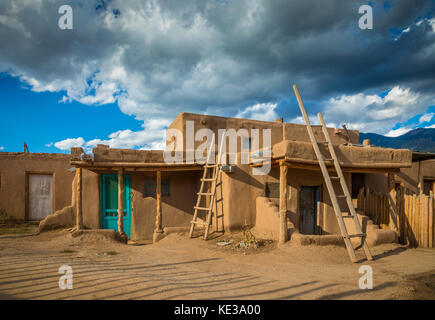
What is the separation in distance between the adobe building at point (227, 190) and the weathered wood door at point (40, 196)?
3367 millimetres

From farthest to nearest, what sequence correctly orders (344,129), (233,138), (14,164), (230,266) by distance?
(344,129), (233,138), (14,164), (230,266)

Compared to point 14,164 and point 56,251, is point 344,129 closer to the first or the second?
point 56,251

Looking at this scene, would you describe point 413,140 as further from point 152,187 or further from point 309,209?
point 152,187

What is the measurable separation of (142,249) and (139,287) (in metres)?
4.01

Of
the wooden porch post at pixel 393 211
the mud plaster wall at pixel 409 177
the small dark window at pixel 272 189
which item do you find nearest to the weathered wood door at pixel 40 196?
the small dark window at pixel 272 189

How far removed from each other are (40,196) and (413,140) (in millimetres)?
86060

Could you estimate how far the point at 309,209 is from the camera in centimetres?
1002

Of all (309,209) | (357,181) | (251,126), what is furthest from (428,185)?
(251,126)

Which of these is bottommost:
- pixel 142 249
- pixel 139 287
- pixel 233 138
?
pixel 142 249

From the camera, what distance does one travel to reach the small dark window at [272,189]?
943 centimetres

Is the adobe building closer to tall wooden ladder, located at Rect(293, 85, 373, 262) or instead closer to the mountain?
tall wooden ladder, located at Rect(293, 85, 373, 262)

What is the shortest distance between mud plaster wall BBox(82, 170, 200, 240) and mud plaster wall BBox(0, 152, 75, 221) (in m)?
3.67
